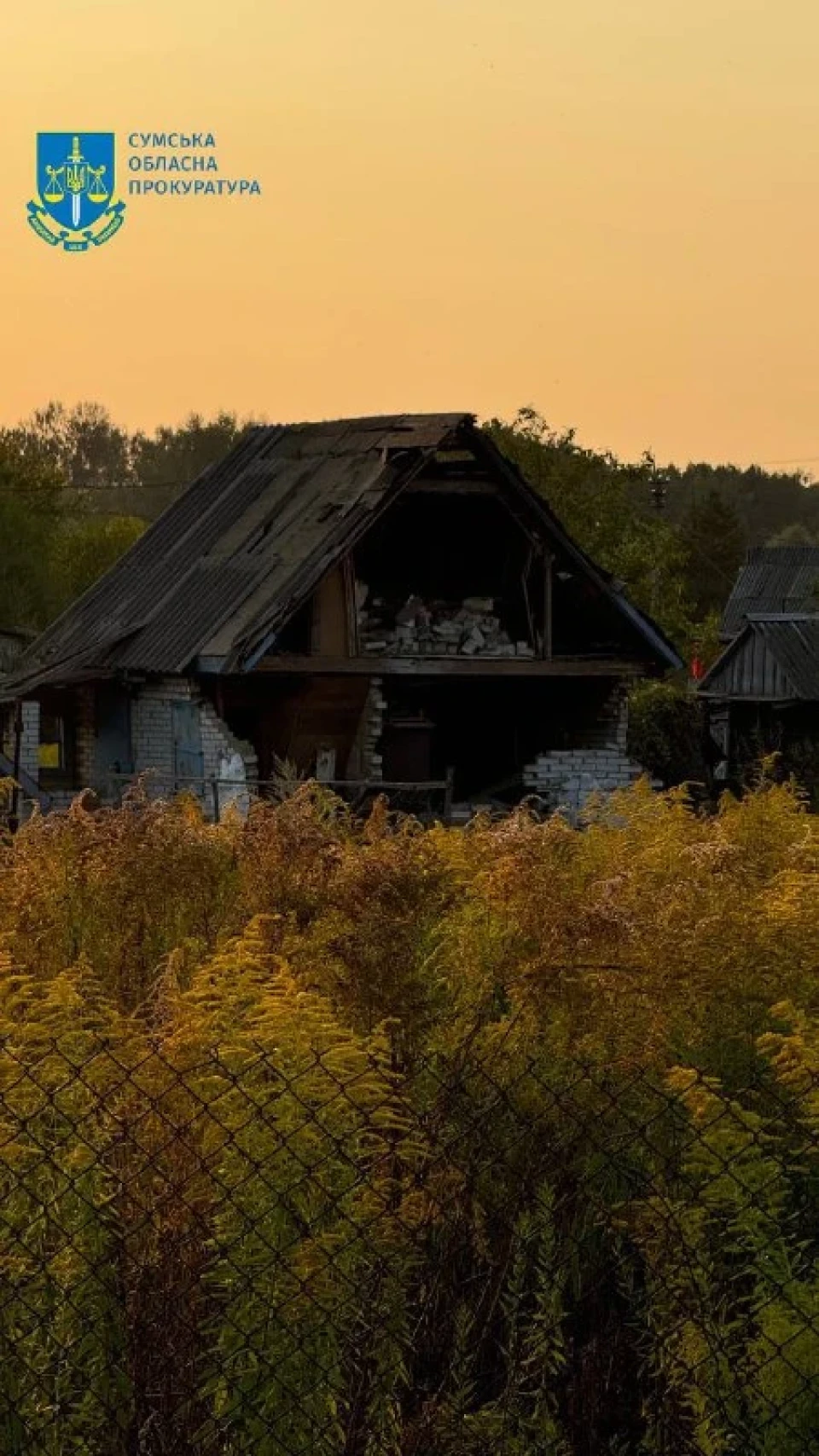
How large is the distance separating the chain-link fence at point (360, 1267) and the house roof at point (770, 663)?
43.8 meters

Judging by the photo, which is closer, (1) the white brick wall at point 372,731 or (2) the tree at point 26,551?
(1) the white brick wall at point 372,731

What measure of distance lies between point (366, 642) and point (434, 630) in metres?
1.10

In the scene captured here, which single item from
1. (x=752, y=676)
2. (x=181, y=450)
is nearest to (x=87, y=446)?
(x=181, y=450)

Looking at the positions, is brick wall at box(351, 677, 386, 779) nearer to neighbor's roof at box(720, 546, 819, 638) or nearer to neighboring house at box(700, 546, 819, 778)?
neighboring house at box(700, 546, 819, 778)

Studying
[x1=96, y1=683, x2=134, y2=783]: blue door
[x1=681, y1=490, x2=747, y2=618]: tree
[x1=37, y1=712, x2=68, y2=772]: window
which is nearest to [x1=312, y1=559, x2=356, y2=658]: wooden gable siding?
[x1=96, y1=683, x2=134, y2=783]: blue door

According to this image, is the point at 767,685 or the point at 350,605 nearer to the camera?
the point at 350,605

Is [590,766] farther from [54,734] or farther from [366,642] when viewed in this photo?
[54,734]

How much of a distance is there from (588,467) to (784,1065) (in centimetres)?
4339

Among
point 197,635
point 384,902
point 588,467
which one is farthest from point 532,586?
point 384,902

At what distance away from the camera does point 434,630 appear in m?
33.6

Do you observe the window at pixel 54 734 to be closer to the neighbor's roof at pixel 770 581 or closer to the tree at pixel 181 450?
the neighbor's roof at pixel 770 581

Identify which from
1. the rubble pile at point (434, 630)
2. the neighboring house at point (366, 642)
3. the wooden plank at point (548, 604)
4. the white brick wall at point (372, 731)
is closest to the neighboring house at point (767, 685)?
the neighboring house at point (366, 642)

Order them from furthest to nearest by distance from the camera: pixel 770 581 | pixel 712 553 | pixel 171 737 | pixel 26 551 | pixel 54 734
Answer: pixel 712 553, pixel 770 581, pixel 26 551, pixel 54 734, pixel 171 737

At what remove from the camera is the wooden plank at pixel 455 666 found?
31906 mm
